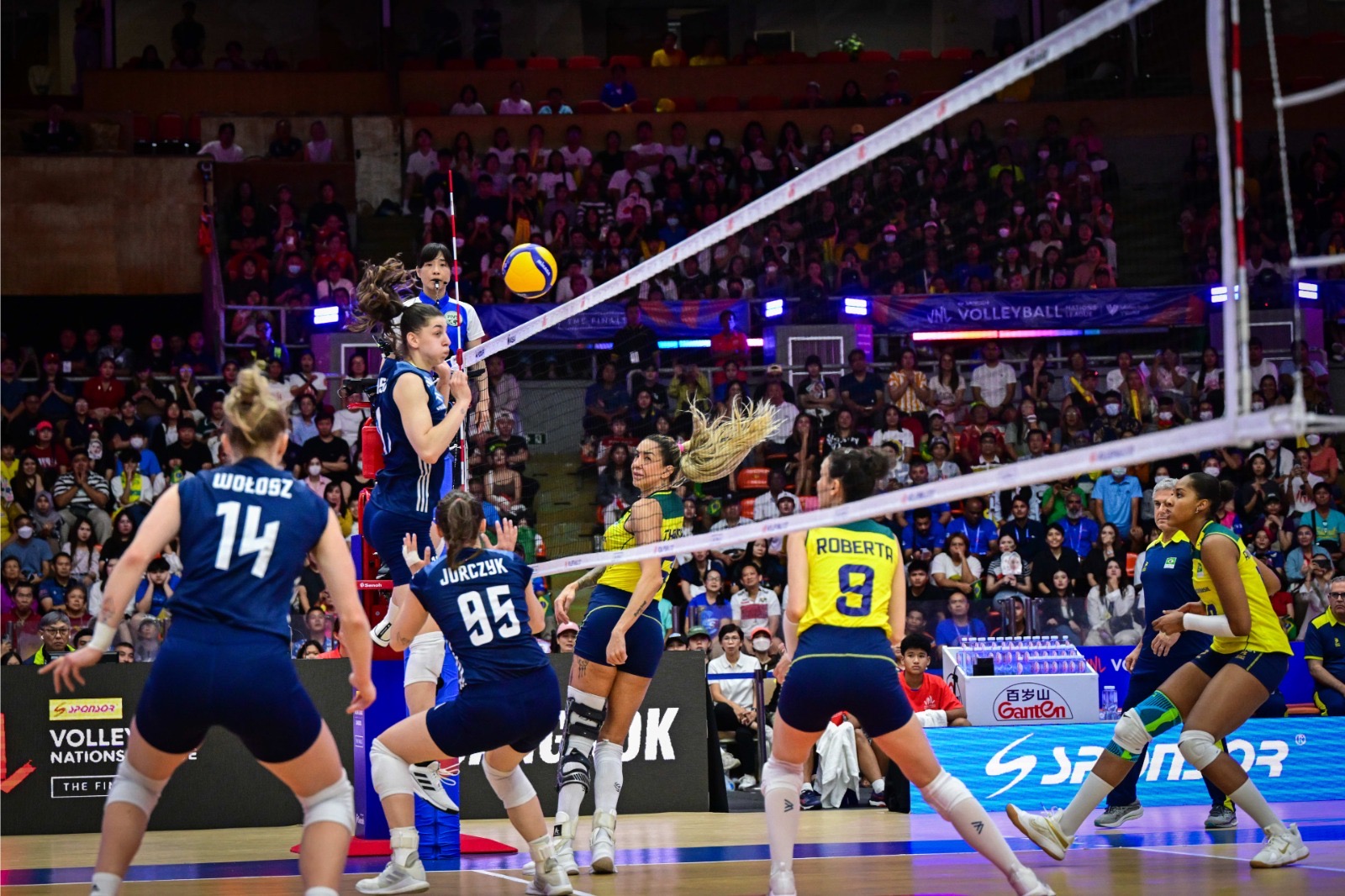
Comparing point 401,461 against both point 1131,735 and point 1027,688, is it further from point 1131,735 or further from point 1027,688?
point 1027,688

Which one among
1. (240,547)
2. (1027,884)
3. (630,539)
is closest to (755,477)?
(630,539)

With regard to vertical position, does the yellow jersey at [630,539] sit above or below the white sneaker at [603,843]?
above

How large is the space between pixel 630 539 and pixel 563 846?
64.7 inches

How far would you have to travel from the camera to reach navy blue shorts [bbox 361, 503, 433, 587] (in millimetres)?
7746

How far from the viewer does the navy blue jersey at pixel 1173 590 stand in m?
8.82

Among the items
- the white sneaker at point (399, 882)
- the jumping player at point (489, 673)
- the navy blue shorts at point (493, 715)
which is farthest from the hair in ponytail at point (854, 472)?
the white sneaker at point (399, 882)

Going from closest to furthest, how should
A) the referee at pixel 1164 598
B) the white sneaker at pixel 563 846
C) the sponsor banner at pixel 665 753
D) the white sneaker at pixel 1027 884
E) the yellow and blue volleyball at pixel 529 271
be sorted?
the white sneaker at pixel 1027 884
the white sneaker at pixel 563 846
the referee at pixel 1164 598
the yellow and blue volleyball at pixel 529 271
the sponsor banner at pixel 665 753

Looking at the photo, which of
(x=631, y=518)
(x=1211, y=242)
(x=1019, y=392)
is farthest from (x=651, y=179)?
(x=631, y=518)

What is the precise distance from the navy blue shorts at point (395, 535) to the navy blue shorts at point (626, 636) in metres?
0.97

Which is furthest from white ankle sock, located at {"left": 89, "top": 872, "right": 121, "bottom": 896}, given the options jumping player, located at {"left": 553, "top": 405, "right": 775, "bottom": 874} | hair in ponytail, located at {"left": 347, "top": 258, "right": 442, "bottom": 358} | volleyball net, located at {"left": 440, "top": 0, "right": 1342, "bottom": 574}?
hair in ponytail, located at {"left": 347, "top": 258, "right": 442, "bottom": 358}

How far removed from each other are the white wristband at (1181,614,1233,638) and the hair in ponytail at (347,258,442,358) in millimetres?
4353

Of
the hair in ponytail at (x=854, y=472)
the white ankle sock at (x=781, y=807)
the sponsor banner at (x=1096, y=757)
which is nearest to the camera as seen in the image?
the white ankle sock at (x=781, y=807)

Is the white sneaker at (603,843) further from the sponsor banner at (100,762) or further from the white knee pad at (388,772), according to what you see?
the sponsor banner at (100,762)

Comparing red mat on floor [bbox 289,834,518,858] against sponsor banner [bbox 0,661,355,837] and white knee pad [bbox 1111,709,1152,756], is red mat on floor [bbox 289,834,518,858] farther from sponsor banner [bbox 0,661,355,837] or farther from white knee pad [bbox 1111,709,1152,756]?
white knee pad [bbox 1111,709,1152,756]
